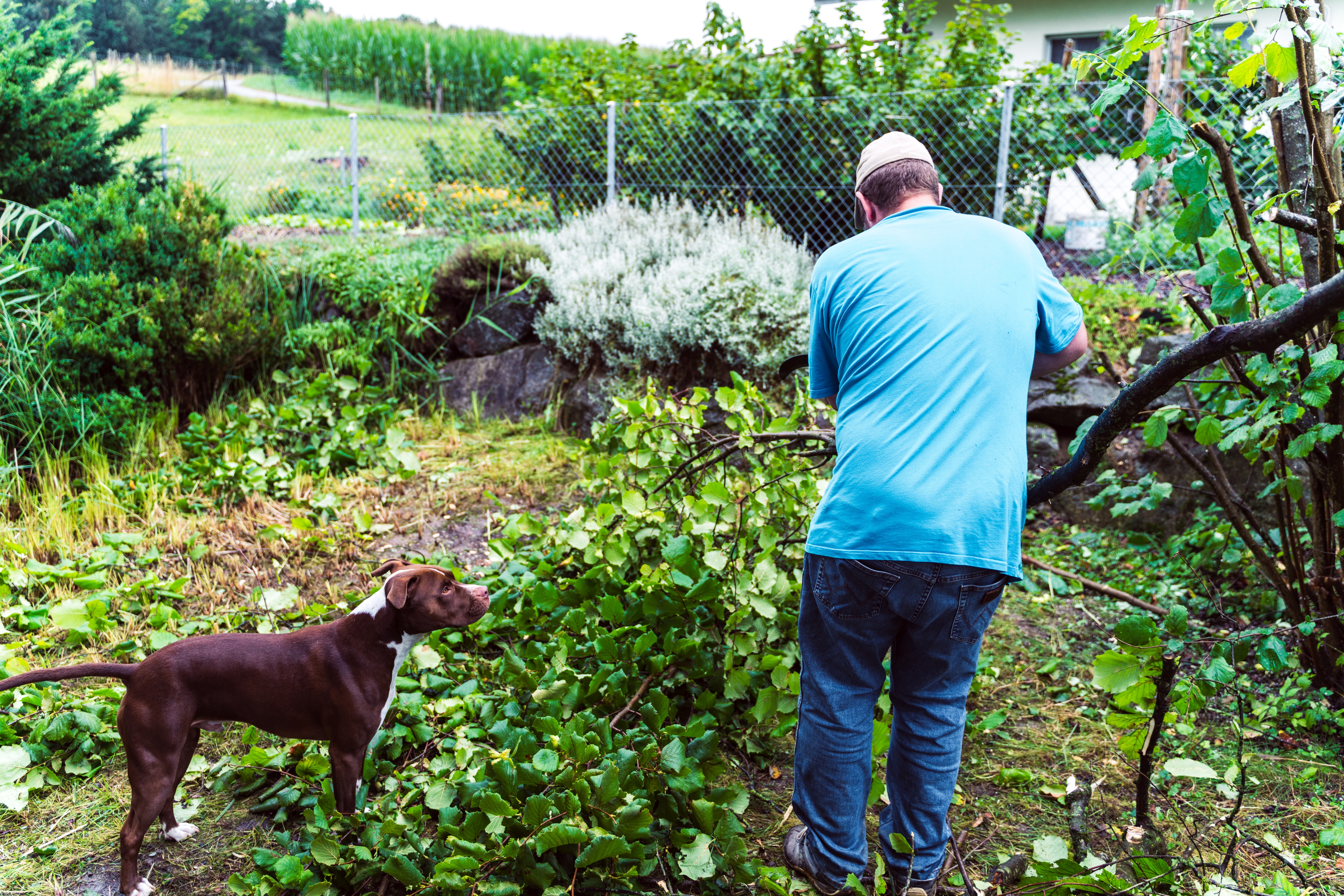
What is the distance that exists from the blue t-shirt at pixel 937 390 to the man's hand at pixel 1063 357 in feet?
0.28

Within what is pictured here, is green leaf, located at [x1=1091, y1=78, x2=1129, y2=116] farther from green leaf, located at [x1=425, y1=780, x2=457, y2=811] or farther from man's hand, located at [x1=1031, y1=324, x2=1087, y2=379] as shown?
green leaf, located at [x1=425, y1=780, x2=457, y2=811]

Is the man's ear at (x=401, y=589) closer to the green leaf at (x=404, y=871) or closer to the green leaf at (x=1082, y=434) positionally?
the green leaf at (x=404, y=871)

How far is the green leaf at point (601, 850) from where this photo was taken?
212 centimetres

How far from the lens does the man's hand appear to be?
218 cm

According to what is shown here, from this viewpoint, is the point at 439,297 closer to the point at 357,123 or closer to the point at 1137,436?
the point at 357,123

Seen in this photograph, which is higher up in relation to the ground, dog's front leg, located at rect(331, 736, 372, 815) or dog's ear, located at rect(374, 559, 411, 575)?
dog's ear, located at rect(374, 559, 411, 575)

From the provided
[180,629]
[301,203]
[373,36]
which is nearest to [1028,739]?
[180,629]

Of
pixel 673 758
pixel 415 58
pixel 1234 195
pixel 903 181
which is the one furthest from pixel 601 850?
pixel 415 58

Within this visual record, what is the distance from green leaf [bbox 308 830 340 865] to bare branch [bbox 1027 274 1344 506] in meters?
1.93

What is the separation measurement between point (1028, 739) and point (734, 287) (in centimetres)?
317

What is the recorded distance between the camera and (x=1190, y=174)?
2.04m

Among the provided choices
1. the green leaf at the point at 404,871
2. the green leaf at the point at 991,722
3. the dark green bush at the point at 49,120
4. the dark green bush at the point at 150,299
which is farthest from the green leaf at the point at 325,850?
the dark green bush at the point at 49,120

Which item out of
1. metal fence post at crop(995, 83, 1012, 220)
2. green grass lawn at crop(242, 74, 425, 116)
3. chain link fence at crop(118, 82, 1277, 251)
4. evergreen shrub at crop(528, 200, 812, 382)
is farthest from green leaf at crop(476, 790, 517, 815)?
green grass lawn at crop(242, 74, 425, 116)

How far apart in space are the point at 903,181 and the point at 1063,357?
0.58 m
